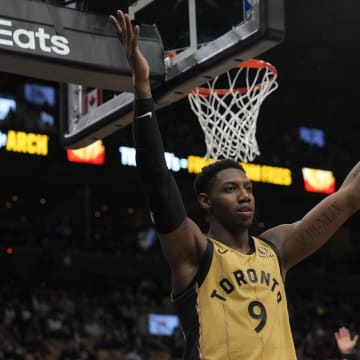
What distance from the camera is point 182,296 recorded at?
3.12 meters

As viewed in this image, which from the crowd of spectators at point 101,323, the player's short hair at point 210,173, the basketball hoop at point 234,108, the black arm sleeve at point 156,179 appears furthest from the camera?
the crowd of spectators at point 101,323

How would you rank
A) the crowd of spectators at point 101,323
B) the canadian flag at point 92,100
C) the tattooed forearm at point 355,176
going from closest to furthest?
the tattooed forearm at point 355,176 → the canadian flag at point 92,100 → the crowd of spectators at point 101,323

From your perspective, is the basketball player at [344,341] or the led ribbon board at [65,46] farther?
the led ribbon board at [65,46]

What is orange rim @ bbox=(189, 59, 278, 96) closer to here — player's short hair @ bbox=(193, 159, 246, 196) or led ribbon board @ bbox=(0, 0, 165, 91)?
led ribbon board @ bbox=(0, 0, 165, 91)

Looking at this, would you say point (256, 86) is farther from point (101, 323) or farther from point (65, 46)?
point (101, 323)

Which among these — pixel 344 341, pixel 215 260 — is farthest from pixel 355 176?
pixel 344 341

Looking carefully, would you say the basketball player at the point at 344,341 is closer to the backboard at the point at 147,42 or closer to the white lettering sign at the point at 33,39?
the backboard at the point at 147,42

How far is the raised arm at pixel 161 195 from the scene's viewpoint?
3035 millimetres

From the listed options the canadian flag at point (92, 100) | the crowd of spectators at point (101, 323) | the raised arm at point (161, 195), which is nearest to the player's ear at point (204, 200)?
the raised arm at point (161, 195)

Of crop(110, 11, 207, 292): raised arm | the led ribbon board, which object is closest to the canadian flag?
the led ribbon board

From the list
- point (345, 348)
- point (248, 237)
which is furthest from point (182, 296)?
point (345, 348)

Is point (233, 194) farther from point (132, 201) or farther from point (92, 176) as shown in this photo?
point (132, 201)

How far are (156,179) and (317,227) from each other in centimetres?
74

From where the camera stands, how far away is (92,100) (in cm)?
725
